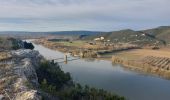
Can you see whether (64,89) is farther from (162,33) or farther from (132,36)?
(162,33)

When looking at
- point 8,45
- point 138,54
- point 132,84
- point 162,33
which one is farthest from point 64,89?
point 162,33

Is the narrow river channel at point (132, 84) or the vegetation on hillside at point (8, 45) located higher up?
the vegetation on hillside at point (8, 45)

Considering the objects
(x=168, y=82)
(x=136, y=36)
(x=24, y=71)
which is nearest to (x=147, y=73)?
(x=168, y=82)

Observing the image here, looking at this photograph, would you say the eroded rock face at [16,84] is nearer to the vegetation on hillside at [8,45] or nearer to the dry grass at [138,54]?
the vegetation on hillside at [8,45]

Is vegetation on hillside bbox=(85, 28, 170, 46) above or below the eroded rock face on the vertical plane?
below

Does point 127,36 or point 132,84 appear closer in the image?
point 132,84

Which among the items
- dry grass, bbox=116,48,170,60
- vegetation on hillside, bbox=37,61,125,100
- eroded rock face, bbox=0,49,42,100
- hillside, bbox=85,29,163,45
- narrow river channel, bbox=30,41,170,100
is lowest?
hillside, bbox=85,29,163,45

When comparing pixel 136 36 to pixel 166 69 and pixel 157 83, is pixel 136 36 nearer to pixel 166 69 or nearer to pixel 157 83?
pixel 166 69

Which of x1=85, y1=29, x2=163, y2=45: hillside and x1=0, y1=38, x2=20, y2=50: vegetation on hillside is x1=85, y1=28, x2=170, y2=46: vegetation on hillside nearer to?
x1=85, y1=29, x2=163, y2=45: hillside

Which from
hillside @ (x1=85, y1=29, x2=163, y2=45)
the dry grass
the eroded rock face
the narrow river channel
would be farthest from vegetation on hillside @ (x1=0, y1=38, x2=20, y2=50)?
hillside @ (x1=85, y1=29, x2=163, y2=45)

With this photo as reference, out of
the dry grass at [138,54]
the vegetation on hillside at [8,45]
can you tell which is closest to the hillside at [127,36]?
the dry grass at [138,54]

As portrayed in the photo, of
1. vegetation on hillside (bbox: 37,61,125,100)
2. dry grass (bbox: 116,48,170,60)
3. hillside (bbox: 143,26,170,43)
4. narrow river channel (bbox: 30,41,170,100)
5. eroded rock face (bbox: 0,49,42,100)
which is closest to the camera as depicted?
eroded rock face (bbox: 0,49,42,100)

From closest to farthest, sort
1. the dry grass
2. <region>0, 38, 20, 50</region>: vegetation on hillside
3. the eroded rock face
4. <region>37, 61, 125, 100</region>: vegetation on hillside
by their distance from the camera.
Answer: the eroded rock face → <region>37, 61, 125, 100</region>: vegetation on hillside → <region>0, 38, 20, 50</region>: vegetation on hillside → the dry grass
